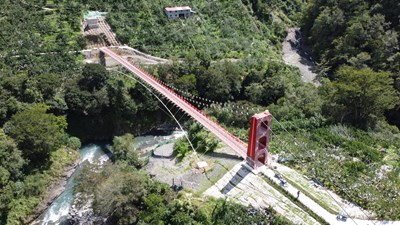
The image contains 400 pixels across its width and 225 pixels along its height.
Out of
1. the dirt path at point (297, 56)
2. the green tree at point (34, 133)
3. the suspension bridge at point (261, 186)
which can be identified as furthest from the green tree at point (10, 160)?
the dirt path at point (297, 56)

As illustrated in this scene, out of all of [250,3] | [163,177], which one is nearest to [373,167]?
[163,177]

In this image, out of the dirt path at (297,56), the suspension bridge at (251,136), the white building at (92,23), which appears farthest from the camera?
the dirt path at (297,56)

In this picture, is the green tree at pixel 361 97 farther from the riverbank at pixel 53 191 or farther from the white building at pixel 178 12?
the white building at pixel 178 12

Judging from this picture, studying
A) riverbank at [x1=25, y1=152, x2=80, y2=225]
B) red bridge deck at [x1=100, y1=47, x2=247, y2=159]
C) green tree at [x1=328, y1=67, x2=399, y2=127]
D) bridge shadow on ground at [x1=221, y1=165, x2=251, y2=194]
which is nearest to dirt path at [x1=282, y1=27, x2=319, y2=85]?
green tree at [x1=328, y1=67, x2=399, y2=127]

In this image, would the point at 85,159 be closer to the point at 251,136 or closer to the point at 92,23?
the point at 251,136

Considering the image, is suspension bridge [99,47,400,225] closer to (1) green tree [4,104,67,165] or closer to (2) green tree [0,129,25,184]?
(1) green tree [4,104,67,165]

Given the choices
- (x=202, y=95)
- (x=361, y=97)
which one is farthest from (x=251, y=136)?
(x=202, y=95)

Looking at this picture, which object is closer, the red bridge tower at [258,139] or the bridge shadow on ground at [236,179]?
the red bridge tower at [258,139]
